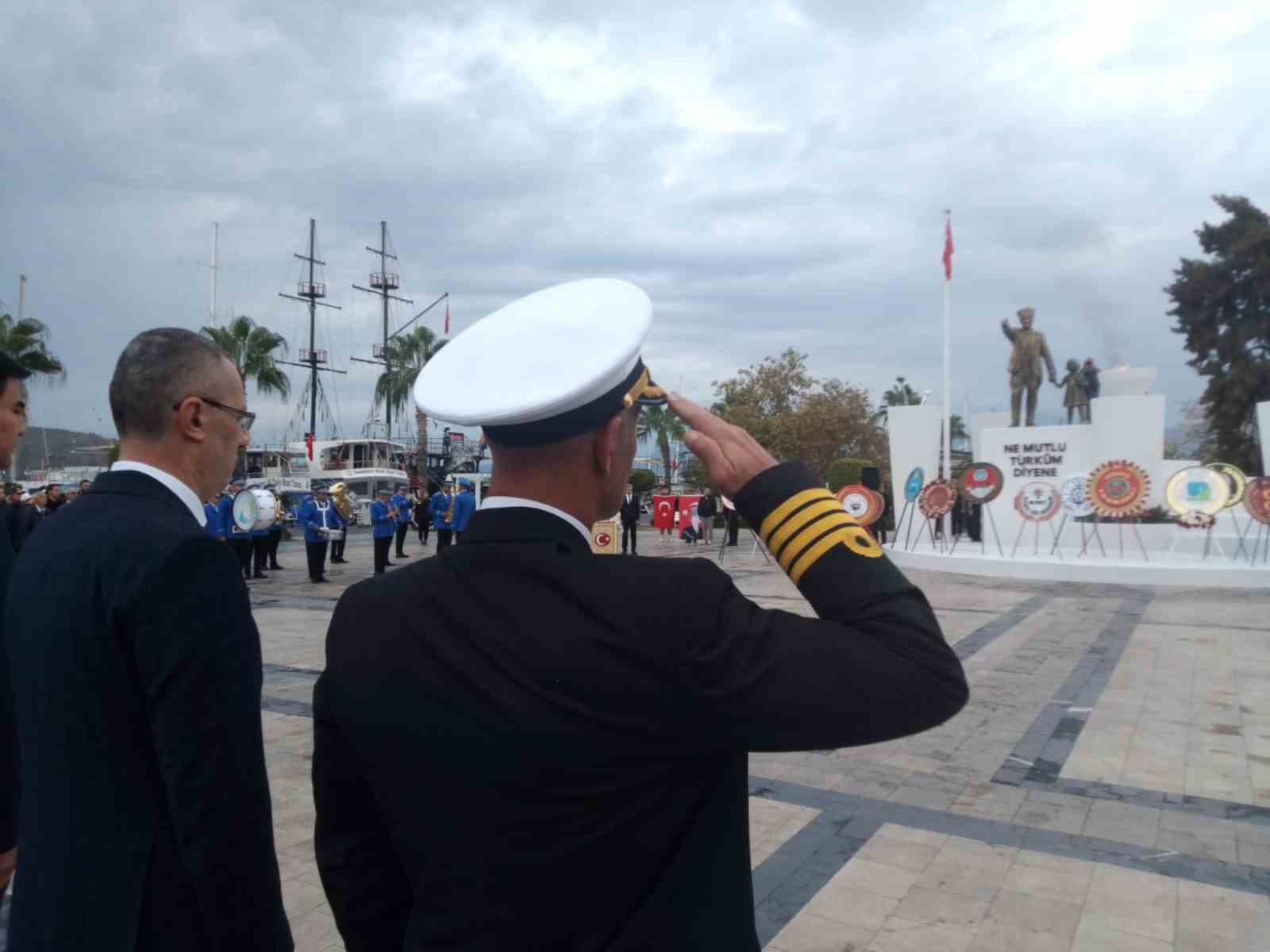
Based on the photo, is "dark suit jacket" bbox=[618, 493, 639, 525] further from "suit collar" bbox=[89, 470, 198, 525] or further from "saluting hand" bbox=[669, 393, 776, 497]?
"saluting hand" bbox=[669, 393, 776, 497]

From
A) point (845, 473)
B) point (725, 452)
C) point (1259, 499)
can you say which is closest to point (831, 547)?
point (725, 452)

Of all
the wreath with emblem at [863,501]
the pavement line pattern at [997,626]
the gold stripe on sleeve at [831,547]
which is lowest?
the pavement line pattern at [997,626]

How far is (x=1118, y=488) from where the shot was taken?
1714cm

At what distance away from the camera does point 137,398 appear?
1808 millimetres

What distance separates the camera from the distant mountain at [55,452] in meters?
37.2

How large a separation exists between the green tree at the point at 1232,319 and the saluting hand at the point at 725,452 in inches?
1503

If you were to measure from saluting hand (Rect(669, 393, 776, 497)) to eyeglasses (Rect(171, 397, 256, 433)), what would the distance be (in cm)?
113

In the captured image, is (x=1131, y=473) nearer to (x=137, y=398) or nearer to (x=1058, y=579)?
(x=1058, y=579)

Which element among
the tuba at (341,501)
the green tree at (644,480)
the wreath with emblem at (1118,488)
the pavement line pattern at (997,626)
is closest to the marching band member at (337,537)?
the tuba at (341,501)

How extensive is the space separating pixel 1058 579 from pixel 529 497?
16.8m

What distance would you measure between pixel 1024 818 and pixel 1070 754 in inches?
52.8

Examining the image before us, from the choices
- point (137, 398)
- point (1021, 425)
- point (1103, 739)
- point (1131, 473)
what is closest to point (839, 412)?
point (1021, 425)

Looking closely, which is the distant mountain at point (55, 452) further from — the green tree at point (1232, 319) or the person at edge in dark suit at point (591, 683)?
the green tree at point (1232, 319)

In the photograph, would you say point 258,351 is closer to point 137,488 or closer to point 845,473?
point 845,473
